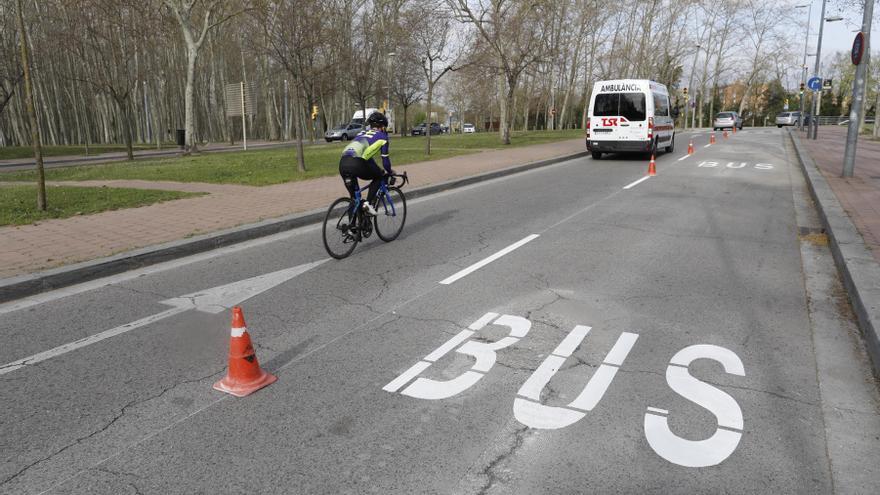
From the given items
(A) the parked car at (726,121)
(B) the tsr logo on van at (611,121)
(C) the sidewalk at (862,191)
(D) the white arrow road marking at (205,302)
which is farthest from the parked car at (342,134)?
(D) the white arrow road marking at (205,302)

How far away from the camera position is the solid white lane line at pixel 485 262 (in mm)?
6023

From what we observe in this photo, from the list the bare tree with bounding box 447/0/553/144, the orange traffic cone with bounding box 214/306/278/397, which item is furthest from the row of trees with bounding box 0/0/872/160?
the orange traffic cone with bounding box 214/306/278/397

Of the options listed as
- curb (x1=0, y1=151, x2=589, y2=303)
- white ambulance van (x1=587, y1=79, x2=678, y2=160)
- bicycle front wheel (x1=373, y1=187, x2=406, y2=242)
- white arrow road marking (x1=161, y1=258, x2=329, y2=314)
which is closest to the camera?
white arrow road marking (x1=161, y1=258, x2=329, y2=314)

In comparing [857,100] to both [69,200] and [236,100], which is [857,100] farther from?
[236,100]

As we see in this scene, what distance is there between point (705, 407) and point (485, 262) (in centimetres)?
352

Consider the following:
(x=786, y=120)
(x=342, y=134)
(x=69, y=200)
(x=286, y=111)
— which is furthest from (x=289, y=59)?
(x=786, y=120)

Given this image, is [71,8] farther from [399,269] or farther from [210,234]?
[399,269]

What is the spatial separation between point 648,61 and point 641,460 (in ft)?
205

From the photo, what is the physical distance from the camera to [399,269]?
6492mm

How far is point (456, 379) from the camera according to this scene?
148 inches

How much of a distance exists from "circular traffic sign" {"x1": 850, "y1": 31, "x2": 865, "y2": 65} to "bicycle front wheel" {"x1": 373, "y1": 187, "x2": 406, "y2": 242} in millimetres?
11724

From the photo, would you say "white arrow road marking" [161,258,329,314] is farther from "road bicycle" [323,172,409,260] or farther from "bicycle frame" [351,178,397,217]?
"bicycle frame" [351,178,397,217]

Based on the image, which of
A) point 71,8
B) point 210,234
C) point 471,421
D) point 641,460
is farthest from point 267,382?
point 71,8

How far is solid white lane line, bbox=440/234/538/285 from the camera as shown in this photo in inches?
237
